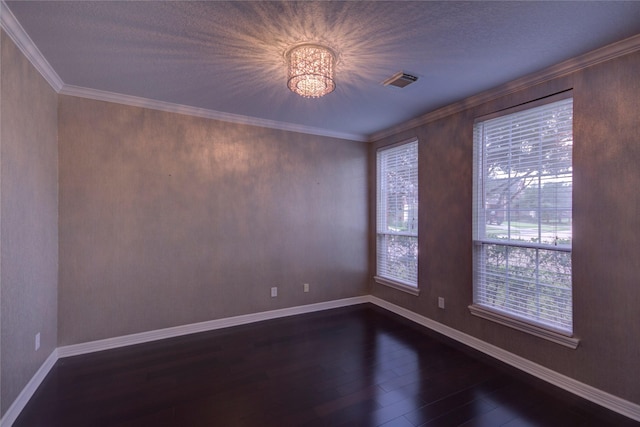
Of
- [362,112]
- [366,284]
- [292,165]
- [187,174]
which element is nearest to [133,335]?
[187,174]

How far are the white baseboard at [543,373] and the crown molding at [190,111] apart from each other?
282cm

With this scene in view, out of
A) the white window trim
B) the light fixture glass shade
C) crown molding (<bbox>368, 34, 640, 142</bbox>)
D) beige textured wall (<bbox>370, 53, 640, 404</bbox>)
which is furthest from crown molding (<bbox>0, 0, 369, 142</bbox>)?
beige textured wall (<bbox>370, 53, 640, 404</bbox>)

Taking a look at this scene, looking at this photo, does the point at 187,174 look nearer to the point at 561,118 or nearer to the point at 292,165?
the point at 292,165

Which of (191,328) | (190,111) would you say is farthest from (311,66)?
(191,328)

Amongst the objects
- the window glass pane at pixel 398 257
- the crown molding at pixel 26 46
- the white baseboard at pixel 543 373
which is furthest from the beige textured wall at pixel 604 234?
the crown molding at pixel 26 46

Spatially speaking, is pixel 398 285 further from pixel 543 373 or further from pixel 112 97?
pixel 112 97

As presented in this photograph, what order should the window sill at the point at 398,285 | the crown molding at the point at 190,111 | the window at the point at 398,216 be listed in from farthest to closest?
the window at the point at 398,216 → the window sill at the point at 398,285 → the crown molding at the point at 190,111

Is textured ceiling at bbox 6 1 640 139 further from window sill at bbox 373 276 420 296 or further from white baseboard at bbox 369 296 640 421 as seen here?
white baseboard at bbox 369 296 640 421

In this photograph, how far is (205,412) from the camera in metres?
2.09

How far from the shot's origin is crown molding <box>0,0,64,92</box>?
180cm

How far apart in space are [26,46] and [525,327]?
4.48 meters

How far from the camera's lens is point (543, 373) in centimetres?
251

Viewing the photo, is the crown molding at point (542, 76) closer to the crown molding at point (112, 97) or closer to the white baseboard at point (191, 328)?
the crown molding at point (112, 97)

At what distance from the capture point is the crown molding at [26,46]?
5.90 ft
